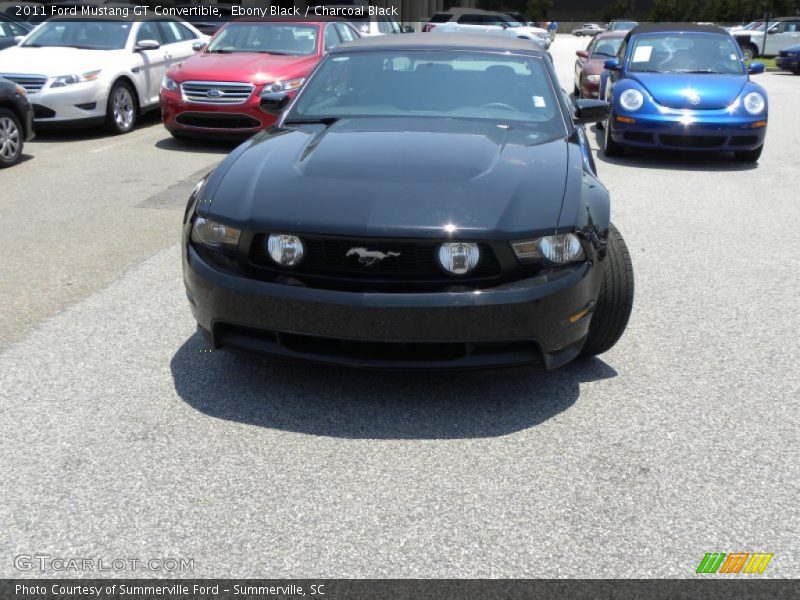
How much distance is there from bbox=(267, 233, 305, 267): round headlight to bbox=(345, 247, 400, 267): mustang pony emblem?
0.22 metres

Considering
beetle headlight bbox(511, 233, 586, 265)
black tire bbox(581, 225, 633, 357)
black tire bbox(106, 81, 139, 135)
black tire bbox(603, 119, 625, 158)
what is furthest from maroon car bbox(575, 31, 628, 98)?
beetle headlight bbox(511, 233, 586, 265)

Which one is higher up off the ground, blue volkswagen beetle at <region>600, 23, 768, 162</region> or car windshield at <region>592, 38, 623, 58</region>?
blue volkswagen beetle at <region>600, 23, 768, 162</region>

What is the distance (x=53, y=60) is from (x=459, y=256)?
32.9ft

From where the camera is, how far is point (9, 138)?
31.9 feet

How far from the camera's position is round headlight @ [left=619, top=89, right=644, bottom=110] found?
1022cm

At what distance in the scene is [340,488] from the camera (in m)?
3.12

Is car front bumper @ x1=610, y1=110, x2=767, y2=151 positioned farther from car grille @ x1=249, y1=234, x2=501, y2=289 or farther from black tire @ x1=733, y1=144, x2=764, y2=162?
car grille @ x1=249, y1=234, x2=501, y2=289

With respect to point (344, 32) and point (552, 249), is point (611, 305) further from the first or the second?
point (344, 32)

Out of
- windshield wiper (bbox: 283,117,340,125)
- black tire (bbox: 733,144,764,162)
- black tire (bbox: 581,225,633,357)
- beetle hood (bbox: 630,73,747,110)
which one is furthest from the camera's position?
black tire (bbox: 733,144,764,162)

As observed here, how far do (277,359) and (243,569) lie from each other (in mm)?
1134

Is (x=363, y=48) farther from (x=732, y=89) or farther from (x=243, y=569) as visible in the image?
(x=732, y=89)

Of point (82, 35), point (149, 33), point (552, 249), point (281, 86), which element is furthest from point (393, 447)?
point (149, 33)

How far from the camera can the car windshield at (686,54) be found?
1090 cm

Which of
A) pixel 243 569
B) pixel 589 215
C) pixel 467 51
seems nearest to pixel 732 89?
pixel 467 51
